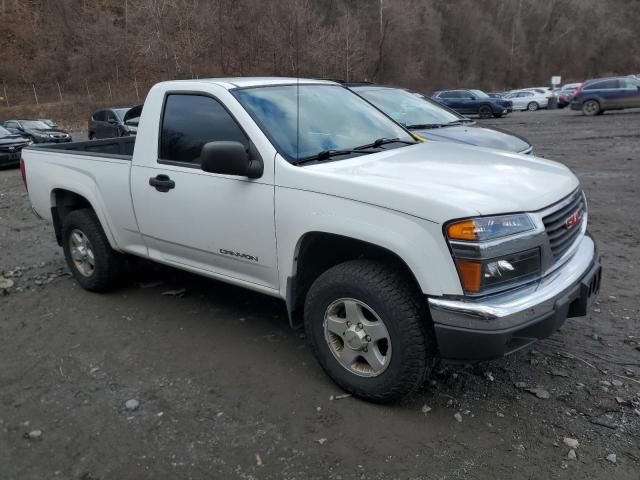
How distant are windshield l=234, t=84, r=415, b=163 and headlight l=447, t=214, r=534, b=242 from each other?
45.9 inches

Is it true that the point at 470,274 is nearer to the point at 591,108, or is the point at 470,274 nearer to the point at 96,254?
the point at 96,254

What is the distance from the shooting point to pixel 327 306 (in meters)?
3.12

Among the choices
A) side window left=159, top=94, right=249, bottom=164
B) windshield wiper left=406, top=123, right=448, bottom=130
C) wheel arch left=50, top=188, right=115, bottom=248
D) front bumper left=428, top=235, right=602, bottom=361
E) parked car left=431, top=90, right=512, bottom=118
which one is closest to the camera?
front bumper left=428, top=235, right=602, bottom=361

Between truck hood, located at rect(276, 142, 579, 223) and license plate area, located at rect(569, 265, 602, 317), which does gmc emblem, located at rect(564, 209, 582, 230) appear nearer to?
→ truck hood, located at rect(276, 142, 579, 223)

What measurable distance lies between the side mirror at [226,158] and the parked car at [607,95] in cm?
2459

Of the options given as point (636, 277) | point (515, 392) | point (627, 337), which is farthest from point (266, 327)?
point (636, 277)

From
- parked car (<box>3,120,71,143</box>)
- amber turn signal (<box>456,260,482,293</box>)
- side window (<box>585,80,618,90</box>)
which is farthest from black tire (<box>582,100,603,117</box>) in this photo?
amber turn signal (<box>456,260,482,293</box>)

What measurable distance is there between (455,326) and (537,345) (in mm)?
1429

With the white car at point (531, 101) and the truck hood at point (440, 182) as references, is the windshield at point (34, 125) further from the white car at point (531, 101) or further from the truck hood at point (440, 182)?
the white car at point (531, 101)

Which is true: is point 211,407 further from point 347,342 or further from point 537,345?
point 537,345

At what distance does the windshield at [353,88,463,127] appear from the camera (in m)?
7.47

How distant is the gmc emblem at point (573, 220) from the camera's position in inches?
122

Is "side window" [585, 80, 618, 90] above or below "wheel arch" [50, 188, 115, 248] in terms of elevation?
below

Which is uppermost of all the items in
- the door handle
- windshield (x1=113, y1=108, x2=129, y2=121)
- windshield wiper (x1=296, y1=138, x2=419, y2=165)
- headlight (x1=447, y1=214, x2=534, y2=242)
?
windshield wiper (x1=296, y1=138, x2=419, y2=165)
